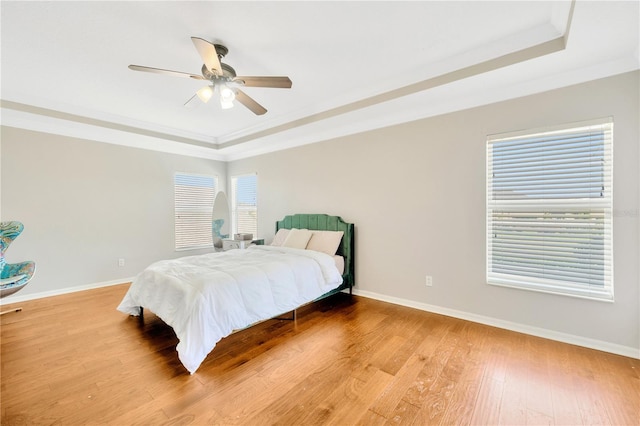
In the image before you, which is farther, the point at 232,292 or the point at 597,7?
the point at 232,292

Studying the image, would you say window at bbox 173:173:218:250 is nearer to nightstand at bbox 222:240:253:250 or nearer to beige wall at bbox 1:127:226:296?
beige wall at bbox 1:127:226:296

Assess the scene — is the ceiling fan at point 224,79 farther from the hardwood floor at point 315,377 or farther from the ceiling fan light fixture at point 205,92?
the hardwood floor at point 315,377

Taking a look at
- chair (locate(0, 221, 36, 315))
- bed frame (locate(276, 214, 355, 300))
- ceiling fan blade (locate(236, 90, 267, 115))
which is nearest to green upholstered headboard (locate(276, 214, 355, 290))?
bed frame (locate(276, 214, 355, 300))

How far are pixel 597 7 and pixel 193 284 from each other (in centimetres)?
343

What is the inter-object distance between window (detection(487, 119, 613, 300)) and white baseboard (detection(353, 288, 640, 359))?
400mm

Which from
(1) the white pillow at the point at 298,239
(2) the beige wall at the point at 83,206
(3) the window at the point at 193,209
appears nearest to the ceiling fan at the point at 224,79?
(1) the white pillow at the point at 298,239

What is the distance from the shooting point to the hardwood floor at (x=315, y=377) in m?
1.64

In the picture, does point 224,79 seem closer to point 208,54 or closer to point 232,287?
point 208,54

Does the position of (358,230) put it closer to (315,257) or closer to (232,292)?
(315,257)

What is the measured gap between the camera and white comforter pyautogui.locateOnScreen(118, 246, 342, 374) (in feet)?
6.98

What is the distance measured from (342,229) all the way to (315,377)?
227cm

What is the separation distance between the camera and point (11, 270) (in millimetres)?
3176

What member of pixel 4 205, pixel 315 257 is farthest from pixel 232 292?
pixel 4 205

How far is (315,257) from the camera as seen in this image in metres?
3.34
